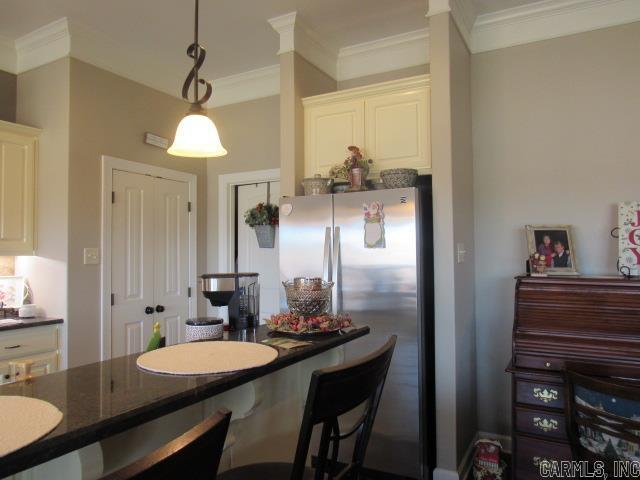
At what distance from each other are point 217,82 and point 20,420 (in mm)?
3630

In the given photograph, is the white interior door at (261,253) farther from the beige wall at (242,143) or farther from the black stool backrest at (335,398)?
the black stool backrest at (335,398)

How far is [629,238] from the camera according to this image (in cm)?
253

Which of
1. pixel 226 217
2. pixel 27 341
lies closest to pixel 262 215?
pixel 226 217

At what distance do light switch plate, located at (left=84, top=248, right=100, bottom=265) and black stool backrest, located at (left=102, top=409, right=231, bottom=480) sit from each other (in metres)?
2.78

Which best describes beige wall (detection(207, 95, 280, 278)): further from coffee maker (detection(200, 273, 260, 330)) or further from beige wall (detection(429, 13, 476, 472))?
coffee maker (detection(200, 273, 260, 330))

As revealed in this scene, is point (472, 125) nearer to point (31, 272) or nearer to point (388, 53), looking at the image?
point (388, 53)

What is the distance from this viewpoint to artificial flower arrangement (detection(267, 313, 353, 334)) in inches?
63.8

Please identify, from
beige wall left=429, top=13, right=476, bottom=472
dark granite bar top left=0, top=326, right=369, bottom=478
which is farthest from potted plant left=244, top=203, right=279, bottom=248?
dark granite bar top left=0, top=326, right=369, bottom=478

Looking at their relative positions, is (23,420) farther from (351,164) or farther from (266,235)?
(266,235)

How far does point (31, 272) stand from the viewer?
3.24 m

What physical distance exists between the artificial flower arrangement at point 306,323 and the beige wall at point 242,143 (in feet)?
7.49

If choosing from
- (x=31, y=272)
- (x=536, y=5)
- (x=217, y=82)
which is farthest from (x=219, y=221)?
(x=536, y=5)

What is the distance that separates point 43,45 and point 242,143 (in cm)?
156

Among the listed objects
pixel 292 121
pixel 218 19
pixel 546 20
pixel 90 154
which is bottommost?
pixel 90 154
